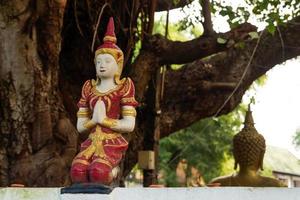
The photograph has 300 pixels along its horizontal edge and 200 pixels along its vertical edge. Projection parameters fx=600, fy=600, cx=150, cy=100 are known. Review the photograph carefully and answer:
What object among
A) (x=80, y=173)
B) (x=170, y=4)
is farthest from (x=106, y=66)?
(x=170, y=4)

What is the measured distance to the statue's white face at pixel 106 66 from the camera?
2461 mm

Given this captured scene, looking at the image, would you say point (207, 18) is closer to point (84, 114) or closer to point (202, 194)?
point (84, 114)

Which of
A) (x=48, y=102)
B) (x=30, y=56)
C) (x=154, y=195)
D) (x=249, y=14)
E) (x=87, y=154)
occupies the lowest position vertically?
(x=154, y=195)

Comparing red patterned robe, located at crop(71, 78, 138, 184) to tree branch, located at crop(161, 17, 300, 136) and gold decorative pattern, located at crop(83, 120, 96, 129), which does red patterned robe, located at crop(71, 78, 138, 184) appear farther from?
tree branch, located at crop(161, 17, 300, 136)

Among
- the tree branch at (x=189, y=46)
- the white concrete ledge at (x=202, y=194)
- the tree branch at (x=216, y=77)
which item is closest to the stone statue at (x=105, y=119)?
the white concrete ledge at (x=202, y=194)

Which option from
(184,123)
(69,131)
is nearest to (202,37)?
(184,123)

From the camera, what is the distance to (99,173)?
2260mm

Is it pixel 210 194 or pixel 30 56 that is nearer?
pixel 210 194

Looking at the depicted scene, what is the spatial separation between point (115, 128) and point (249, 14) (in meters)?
2.72

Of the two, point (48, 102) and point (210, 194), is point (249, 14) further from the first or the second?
point (210, 194)

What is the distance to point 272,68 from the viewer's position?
17.3 feet

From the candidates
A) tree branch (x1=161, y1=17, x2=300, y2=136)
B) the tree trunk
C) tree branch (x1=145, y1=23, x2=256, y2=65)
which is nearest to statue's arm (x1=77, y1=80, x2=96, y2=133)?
the tree trunk

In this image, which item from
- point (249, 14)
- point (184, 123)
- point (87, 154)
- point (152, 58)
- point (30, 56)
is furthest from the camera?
point (184, 123)

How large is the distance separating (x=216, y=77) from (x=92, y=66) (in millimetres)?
1092
